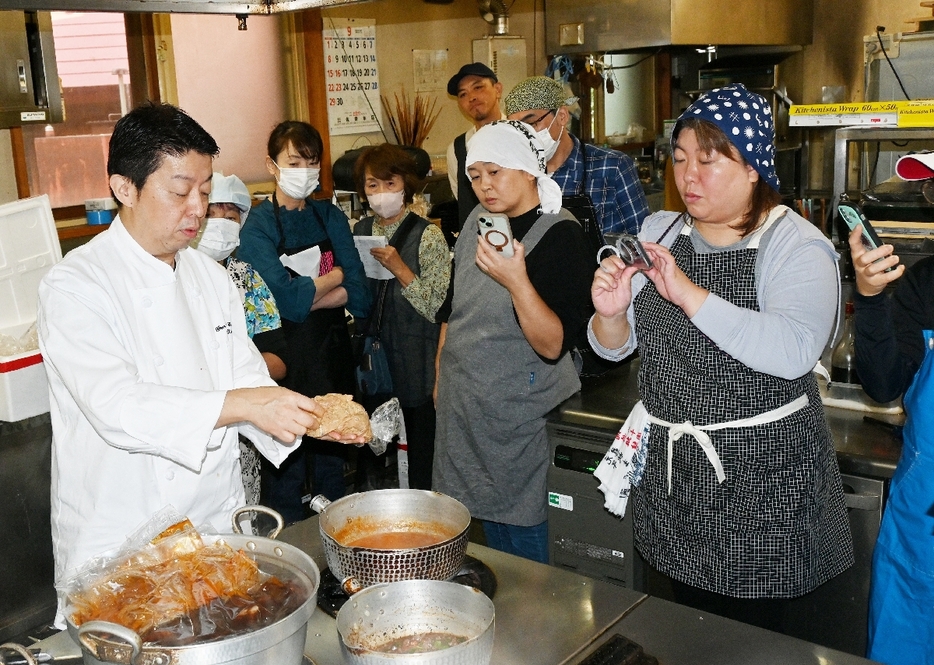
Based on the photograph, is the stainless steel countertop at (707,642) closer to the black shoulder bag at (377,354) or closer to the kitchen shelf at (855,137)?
the kitchen shelf at (855,137)

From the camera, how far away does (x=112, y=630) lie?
3.71 ft

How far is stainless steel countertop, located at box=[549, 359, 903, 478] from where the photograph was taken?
7.55 ft

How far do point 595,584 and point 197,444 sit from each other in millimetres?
752

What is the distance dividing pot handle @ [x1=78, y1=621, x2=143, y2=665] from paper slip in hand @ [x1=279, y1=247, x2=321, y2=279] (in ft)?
8.03

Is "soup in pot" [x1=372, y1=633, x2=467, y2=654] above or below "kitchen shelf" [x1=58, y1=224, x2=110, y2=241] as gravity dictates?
below

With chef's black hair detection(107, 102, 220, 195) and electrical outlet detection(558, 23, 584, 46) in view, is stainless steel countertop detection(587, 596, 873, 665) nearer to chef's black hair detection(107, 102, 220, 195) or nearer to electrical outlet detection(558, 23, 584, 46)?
chef's black hair detection(107, 102, 220, 195)

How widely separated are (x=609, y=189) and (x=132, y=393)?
2569 mm

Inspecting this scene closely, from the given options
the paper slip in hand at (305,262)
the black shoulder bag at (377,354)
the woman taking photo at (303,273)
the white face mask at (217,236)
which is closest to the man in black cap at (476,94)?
the black shoulder bag at (377,354)

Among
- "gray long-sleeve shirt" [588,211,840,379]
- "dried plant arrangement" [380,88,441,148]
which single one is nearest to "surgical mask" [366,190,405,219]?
"dried plant arrangement" [380,88,441,148]

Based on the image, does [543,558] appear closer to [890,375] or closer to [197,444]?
[890,375]

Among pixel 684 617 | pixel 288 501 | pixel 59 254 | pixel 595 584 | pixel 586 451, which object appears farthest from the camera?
pixel 288 501

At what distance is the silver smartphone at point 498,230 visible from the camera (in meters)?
2.33

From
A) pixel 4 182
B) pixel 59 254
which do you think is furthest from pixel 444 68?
pixel 59 254

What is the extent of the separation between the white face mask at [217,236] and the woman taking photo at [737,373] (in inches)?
62.2
